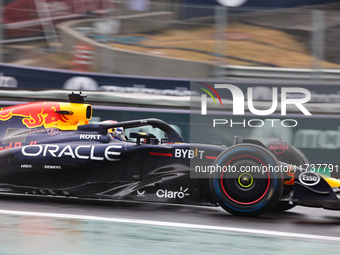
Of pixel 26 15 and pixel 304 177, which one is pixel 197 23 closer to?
pixel 26 15

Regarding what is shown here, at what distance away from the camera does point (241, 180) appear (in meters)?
5.20

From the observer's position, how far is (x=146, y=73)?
10289 millimetres

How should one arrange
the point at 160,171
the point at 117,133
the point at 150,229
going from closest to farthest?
the point at 150,229, the point at 160,171, the point at 117,133

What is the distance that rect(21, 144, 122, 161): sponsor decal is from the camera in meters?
5.46

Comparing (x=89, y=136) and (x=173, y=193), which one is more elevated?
(x=89, y=136)

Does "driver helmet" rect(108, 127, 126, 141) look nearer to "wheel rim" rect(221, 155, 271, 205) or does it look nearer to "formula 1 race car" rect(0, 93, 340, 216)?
"formula 1 race car" rect(0, 93, 340, 216)

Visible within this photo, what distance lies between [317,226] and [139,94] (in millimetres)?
4747

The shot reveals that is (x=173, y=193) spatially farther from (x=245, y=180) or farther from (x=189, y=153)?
(x=245, y=180)

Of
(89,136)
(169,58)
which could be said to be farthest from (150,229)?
(169,58)

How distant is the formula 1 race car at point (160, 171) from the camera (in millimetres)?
5176

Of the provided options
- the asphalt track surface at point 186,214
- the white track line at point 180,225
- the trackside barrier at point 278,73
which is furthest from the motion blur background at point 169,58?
the white track line at point 180,225

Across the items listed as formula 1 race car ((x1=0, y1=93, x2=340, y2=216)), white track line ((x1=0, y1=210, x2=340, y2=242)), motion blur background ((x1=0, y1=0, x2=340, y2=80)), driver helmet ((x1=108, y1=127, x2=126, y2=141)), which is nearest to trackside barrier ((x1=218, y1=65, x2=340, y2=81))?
motion blur background ((x1=0, y1=0, x2=340, y2=80))

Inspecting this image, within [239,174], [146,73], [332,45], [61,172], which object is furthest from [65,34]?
[239,174]

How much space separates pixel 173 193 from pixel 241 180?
2.18 ft
